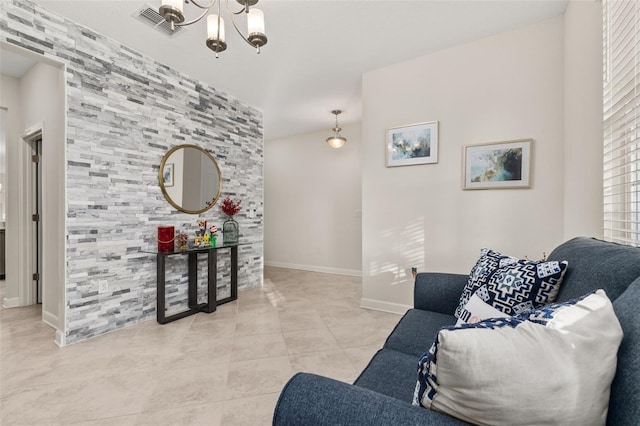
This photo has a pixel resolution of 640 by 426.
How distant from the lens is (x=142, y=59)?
9.51 ft

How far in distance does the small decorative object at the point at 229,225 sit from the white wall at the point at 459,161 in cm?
165

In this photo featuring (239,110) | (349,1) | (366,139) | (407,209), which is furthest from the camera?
(239,110)

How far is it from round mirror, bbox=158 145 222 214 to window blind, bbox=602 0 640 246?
11.4 ft

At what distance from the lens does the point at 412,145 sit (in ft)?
9.91

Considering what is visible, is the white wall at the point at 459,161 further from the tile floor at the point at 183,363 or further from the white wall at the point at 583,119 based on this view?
the tile floor at the point at 183,363

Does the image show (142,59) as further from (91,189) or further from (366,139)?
(366,139)

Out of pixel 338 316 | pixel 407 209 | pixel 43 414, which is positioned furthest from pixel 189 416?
pixel 407 209

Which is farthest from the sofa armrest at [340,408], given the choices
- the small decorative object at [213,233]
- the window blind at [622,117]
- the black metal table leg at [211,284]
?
the small decorative object at [213,233]

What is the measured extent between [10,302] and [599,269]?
510cm

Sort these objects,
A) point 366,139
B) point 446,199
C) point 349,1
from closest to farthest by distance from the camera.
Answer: point 349,1 < point 446,199 < point 366,139

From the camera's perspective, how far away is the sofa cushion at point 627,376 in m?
0.54

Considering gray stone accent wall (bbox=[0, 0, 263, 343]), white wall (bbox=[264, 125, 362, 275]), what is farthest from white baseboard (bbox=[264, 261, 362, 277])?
gray stone accent wall (bbox=[0, 0, 263, 343])

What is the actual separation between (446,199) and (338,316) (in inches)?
63.1

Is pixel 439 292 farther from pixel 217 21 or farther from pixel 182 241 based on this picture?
pixel 182 241
